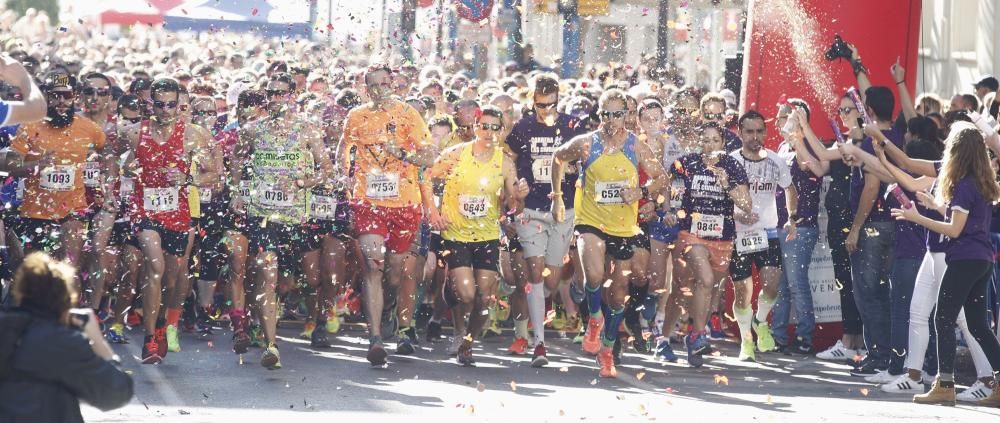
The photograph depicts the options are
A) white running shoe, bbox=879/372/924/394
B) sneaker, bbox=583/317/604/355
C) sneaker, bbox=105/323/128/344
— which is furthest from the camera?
sneaker, bbox=105/323/128/344

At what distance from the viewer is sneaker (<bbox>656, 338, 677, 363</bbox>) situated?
44.3 ft

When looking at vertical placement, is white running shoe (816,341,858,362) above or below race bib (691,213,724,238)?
below

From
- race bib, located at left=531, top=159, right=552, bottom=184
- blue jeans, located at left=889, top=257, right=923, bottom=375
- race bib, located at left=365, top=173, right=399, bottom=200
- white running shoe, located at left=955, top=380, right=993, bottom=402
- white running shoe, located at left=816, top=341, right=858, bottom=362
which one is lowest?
white running shoe, located at left=816, top=341, right=858, bottom=362

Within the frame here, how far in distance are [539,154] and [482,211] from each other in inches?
32.0

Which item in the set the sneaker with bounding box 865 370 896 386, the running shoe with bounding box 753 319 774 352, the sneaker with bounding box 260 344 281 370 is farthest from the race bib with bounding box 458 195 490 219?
the sneaker with bounding box 865 370 896 386

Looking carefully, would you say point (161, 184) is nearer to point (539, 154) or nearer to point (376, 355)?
point (376, 355)

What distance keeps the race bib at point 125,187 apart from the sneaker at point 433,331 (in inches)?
112

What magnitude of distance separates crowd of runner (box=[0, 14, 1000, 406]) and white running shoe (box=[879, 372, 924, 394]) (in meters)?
0.02

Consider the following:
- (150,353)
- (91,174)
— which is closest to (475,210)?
(150,353)

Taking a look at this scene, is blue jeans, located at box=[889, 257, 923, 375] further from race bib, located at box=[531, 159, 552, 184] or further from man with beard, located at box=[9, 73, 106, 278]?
man with beard, located at box=[9, 73, 106, 278]

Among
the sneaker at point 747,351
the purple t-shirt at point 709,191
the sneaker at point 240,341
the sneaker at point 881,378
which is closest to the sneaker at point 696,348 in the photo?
the sneaker at point 747,351

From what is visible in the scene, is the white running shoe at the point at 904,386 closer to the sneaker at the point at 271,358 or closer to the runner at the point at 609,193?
the runner at the point at 609,193

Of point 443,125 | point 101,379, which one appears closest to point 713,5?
point 443,125

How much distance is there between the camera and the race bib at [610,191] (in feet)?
41.5
